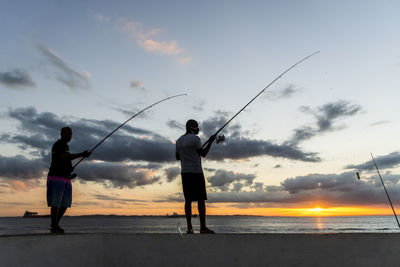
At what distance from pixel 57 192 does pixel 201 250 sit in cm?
208

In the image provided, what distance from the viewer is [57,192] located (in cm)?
355

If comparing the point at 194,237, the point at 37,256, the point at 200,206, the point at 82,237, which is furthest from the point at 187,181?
the point at 37,256

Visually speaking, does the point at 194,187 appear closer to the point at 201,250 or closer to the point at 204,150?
the point at 204,150

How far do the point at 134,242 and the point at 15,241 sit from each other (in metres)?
1.09

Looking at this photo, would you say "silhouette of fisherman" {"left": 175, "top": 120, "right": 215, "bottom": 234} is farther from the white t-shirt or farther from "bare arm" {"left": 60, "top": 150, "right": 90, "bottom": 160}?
A: "bare arm" {"left": 60, "top": 150, "right": 90, "bottom": 160}

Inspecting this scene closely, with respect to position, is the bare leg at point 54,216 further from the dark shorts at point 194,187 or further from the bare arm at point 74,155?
the dark shorts at point 194,187

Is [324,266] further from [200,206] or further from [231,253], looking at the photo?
[200,206]

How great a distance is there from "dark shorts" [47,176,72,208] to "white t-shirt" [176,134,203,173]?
1528mm

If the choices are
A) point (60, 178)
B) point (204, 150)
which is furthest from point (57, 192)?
point (204, 150)

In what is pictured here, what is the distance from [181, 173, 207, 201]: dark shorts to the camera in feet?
12.1

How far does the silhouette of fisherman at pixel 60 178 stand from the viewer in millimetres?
3521

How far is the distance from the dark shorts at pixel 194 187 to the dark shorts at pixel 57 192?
4.99 feet

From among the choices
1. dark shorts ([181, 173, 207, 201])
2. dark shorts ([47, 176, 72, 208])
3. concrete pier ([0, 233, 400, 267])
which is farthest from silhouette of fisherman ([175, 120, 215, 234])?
dark shorts ([47, 176, 72, 208])

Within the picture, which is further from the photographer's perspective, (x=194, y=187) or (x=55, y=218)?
(x=194, y=187)
